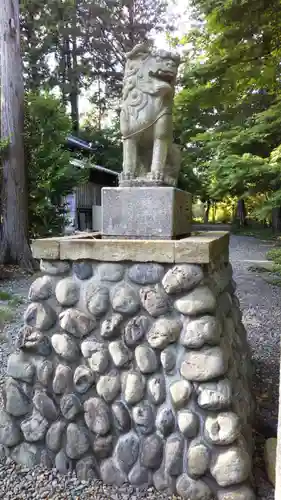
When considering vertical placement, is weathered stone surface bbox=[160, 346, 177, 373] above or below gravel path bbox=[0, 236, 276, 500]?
above

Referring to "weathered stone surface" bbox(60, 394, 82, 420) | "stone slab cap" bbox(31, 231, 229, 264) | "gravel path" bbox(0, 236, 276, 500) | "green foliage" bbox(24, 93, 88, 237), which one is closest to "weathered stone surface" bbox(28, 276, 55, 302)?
"stone slab cap" bbox(31, 231, 229, 264)

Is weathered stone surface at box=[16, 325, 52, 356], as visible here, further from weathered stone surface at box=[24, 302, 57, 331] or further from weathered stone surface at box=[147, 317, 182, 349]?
weathered stone surface at box=[147, 317, 182, 349]

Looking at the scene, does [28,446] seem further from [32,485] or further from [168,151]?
[168,151]

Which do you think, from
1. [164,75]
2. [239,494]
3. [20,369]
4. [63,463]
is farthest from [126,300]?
[164,75]

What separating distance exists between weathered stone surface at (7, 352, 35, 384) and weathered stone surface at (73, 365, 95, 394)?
12.2 inches

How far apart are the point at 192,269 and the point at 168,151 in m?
1.16

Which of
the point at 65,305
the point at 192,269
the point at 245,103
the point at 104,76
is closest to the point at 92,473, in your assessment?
the point at 65,305

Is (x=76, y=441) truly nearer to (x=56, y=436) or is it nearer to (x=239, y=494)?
(x=56, y=436)

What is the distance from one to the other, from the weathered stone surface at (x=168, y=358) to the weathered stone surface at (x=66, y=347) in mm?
563

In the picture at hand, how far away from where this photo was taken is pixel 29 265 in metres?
8.70

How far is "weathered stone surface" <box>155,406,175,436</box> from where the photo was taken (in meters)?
2.21

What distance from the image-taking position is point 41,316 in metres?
2.48

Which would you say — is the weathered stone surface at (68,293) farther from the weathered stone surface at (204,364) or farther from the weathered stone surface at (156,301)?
the weathered stone surface at (204,364)

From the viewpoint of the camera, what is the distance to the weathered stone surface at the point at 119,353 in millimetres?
2320
